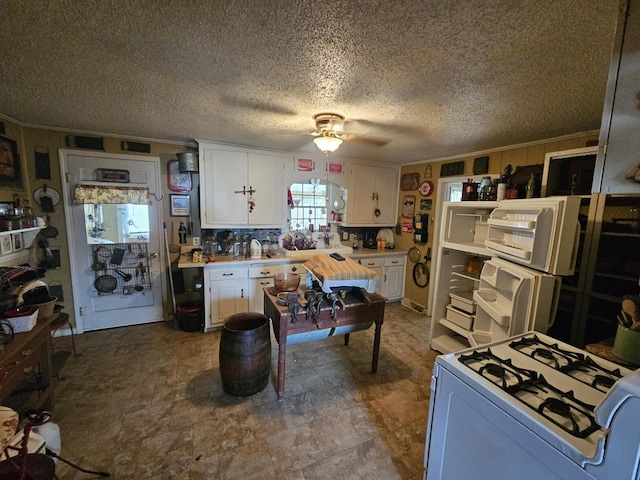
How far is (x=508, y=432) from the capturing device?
0.99m

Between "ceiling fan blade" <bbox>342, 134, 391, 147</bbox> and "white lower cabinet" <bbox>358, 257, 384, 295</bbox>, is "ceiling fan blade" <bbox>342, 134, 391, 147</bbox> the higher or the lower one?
the higher one

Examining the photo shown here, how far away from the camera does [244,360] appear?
6.91 feet

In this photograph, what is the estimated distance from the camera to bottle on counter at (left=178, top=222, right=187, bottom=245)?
345 centimetres

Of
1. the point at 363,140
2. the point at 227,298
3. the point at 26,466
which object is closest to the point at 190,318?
the point at 227,298

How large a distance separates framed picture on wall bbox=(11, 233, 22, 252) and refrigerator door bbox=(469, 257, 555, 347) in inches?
177

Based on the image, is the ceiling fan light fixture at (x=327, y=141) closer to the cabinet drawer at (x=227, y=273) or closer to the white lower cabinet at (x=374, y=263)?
the cabinet drawer at (x=227, y=273)

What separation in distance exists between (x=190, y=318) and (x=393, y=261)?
3148mm

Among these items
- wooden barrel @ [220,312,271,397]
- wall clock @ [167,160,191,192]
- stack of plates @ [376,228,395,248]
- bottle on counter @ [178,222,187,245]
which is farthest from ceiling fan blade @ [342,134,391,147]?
bottle on counter @ [178,222,187,245]

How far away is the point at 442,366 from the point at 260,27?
1839 mm

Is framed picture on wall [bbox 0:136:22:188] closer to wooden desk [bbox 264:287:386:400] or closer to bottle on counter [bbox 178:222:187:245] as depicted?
bottle on counter [bbox 178:222:187:245]

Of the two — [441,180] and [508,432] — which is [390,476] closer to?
[508,432]

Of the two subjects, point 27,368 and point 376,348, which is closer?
point 27,368

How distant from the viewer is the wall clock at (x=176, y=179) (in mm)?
3348

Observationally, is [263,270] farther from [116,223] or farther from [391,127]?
[391,127]
